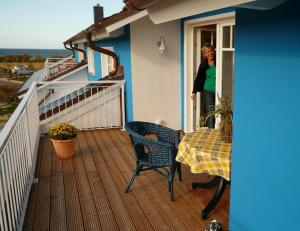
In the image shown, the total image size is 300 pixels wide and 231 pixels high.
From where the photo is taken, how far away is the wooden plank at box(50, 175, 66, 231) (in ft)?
9.77

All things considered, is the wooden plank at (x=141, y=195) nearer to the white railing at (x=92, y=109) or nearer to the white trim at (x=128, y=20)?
the white railing at (x=92, y=109)

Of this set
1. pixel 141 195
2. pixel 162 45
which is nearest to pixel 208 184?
pixel 141 195

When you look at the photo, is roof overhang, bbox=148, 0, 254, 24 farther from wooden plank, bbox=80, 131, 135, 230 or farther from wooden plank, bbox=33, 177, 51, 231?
wooden plank, bbox=33, 177, 51, 231

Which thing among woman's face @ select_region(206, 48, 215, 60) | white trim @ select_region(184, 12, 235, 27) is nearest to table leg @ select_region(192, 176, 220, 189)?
woman's face @ select_region(206, 48, 215, 60)

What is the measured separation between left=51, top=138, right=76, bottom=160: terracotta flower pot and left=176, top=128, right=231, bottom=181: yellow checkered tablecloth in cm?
232

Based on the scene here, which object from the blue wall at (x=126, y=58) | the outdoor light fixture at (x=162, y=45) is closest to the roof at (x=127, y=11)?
the blue wall at (x=126, y=58)

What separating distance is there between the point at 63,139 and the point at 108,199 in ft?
5.41

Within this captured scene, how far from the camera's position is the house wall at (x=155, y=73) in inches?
227

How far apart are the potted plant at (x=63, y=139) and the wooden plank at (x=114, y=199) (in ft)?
1.55

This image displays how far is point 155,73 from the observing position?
19.6 ft

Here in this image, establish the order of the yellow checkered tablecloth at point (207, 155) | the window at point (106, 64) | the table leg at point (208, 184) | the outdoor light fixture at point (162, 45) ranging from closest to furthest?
the yellow checkered tablecloth at point (207, 155) < the table leg at point (208, 184) < the outdoor light fixture at point (162, 45) < the window at point (106, 64)

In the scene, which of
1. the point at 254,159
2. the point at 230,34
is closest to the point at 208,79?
the point at 230,34

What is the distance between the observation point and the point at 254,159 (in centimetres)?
223

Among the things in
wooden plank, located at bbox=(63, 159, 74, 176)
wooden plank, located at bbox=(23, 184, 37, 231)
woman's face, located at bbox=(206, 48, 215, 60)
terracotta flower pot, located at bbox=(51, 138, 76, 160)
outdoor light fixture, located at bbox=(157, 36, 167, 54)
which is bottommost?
wooden plank, located at bbox=(23, 184, 37, 231)
